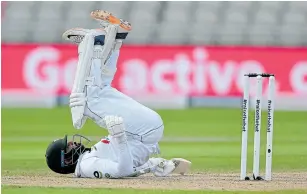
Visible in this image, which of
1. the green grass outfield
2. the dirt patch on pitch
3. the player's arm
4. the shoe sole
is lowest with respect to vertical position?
the green grass outfield

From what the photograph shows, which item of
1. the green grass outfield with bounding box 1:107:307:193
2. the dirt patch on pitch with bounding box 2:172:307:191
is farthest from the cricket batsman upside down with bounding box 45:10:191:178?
the green grass outfield with bounding box 1:107:307:193

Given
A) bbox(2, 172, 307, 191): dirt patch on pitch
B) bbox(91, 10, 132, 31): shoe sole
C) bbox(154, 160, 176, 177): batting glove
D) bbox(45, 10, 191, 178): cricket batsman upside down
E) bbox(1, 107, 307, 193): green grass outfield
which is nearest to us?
bbox(2, 172, 307, 191): dirt patch on pitch

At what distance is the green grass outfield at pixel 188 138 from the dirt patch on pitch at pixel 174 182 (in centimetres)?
44

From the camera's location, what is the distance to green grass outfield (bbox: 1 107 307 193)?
13.5 meters

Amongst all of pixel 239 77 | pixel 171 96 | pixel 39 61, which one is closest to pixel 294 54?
pixel 239 77

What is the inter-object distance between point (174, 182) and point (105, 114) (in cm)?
91

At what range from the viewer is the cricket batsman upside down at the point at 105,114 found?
35.4 feet

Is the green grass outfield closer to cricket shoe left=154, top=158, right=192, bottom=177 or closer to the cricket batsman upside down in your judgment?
the cricket batsman upside down

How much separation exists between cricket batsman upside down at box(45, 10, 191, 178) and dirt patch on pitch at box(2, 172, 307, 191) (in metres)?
0.16

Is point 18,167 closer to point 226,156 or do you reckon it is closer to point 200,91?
point 226,156

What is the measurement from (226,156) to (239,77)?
11.3m

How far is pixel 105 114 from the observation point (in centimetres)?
1082

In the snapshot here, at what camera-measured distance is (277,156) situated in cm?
1525

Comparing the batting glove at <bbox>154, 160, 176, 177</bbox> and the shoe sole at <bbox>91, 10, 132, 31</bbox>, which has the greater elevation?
the shoe sole at <bbox>91, 10, 132, 31</bbox>
